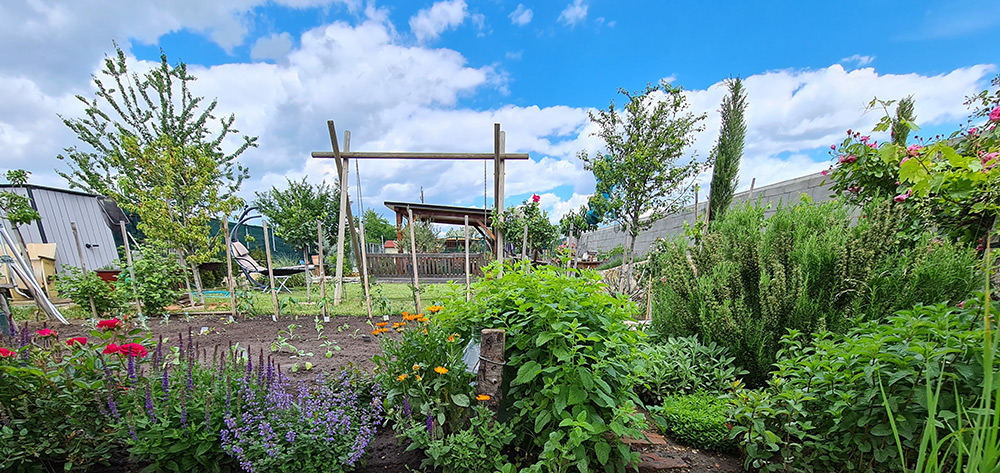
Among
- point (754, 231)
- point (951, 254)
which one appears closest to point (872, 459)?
point (951, 254)

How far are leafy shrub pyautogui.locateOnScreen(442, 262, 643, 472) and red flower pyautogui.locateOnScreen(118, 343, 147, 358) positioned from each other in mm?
1408

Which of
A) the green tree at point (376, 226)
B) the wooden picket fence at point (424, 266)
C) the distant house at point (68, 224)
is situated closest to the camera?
the distant house at point (68, 224)

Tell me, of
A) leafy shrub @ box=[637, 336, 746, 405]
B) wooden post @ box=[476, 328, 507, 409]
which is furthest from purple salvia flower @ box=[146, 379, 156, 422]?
leafy shrub @ box=[637, 336, 746, 405]

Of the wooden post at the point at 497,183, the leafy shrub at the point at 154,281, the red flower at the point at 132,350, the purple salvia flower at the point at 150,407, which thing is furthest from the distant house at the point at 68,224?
the purple salvia flower at the point at 150,407

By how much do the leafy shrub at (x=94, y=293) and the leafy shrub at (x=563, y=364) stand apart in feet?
17.0

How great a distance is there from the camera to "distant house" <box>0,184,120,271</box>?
7.44 m

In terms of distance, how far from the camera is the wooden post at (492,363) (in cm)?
168

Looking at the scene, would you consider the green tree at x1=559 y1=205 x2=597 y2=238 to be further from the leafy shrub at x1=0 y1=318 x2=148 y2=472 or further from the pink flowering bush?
the leafy shrub at x1=0 y1=318 x2=148 y2=472

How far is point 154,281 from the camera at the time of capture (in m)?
4.78

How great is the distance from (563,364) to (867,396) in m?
1.18

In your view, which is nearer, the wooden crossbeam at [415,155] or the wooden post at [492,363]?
the wooden post at [492,363]

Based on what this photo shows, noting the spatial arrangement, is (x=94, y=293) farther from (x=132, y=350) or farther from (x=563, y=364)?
(x=563, y=364)

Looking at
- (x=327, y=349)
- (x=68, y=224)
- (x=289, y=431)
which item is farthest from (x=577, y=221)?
(x=68, y=224)

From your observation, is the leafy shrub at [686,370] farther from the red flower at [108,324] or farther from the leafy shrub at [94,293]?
the leafy shrub at [94,293]
